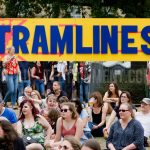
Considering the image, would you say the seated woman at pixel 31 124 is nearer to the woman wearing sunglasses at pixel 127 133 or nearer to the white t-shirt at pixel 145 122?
the woman wearing sunglasses at pixel 127 133

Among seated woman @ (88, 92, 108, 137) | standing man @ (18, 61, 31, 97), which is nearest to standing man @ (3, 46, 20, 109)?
standing man @ (18, 61, 31, 97)

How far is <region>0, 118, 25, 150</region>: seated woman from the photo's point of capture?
7.91 meters

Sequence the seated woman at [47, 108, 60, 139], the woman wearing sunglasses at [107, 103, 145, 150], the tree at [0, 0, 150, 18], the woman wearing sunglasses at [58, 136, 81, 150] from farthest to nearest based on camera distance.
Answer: the tree at [0, 0, 150, 18] → the seated woman at [47, 108, 60, 139] → the woman wearing sunglasses at [107, 103, 145, 150] → the woman wearing sunglasses at [58, 136, 81, 150]

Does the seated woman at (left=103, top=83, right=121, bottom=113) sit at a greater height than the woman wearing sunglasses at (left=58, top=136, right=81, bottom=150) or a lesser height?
greater

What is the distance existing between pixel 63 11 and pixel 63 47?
1513cm

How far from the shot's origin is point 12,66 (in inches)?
730

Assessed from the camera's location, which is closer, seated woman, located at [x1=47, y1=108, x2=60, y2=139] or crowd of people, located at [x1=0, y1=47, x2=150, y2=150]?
crowd of people, located at [x1=0, y1=47, x2=150, y2=150]

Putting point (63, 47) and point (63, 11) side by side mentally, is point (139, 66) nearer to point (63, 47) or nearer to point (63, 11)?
point (63, 47)

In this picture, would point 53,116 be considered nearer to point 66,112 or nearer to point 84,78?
point 66,112

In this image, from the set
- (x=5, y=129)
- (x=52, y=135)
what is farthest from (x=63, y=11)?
(x=5, y=129)

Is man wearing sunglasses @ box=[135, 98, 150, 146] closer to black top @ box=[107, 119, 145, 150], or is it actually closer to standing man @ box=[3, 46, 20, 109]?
black top @ box=[107, 119, 145, 150]

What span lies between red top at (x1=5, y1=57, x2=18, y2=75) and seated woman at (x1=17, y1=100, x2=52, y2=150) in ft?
25.4

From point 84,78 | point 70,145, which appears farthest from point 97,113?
point 84,78

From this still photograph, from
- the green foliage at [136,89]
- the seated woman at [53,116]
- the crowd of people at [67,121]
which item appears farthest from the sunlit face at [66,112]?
the green foliage at [136,89]
